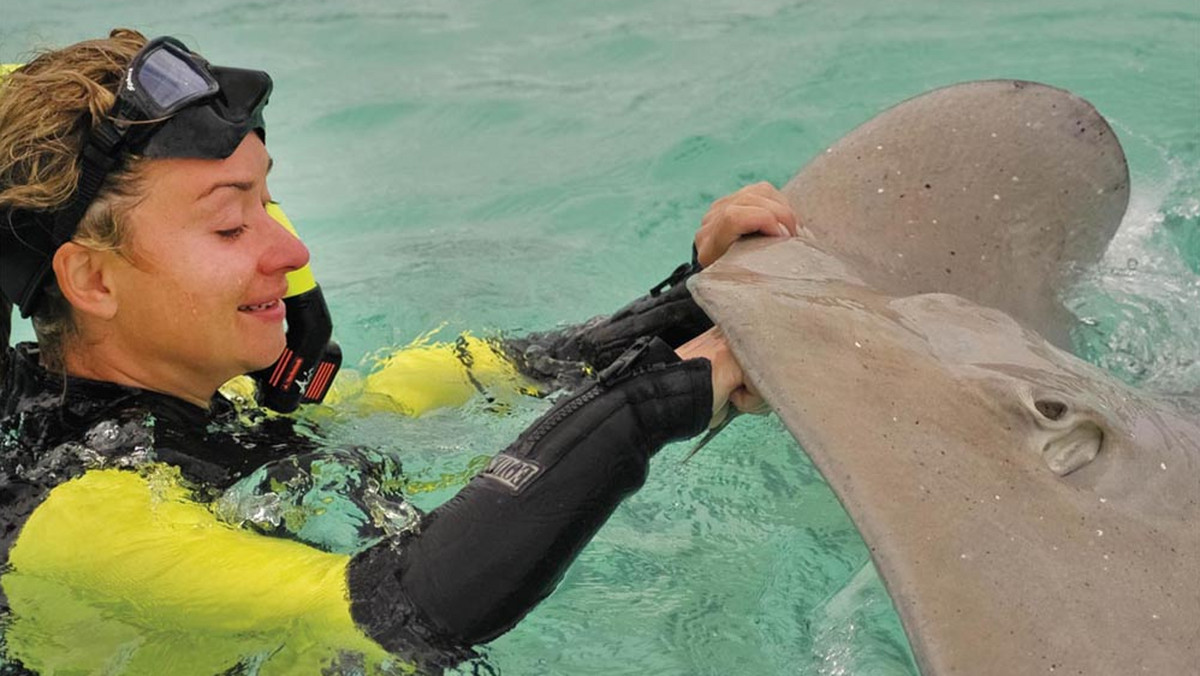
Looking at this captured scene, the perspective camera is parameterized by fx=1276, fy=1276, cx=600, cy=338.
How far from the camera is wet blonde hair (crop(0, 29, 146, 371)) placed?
87.4 inches

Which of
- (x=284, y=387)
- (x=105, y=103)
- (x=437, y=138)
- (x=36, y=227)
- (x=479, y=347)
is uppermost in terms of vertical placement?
(x=105, y=103)

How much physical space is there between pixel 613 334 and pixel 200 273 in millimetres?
1109

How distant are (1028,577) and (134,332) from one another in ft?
5.24

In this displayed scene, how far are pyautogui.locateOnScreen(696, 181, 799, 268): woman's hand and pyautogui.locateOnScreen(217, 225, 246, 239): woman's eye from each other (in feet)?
2.82

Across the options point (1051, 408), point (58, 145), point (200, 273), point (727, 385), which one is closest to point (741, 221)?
point (727, 385)

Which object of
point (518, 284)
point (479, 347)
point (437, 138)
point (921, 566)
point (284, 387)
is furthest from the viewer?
point (437, 138)

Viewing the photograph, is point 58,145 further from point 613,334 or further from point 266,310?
point 613,334

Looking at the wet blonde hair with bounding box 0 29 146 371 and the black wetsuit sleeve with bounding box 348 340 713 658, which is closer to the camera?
the black wetsuit sleeve with bounding box 348 340 713 658

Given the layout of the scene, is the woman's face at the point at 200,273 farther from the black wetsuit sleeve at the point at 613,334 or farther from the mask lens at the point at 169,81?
the black wetsuit sleeve at the point at 613,334

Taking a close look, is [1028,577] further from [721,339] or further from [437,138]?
[437,138]

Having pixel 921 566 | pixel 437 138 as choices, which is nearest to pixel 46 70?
pixel 921 566

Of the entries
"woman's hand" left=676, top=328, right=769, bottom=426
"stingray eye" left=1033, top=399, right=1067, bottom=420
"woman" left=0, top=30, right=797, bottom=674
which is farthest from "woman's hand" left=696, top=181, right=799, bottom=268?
"stingray eye" left=1033, top=399, right=1067, bottom=420

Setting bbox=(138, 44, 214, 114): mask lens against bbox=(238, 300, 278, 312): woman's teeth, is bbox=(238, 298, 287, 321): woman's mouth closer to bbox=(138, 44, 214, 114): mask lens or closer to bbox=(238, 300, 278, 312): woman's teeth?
bbox=(238, 300, 278, 312): woman's teeth

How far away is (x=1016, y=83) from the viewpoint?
9.39ft
